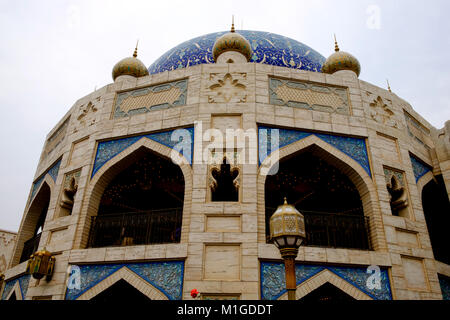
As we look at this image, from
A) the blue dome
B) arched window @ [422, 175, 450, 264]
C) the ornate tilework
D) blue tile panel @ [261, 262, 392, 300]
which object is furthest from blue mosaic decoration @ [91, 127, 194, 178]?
→ arched window @ [422, 175, 450, 264]

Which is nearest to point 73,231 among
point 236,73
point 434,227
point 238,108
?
point 238,108

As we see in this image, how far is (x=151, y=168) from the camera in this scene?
819 centimetres

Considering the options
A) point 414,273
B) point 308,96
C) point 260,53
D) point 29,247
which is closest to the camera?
point 414,273

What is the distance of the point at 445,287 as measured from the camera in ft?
23.2

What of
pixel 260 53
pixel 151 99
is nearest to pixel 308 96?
pixel 151 99

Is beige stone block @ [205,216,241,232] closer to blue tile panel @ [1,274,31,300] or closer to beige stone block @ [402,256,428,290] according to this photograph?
beige stone block @ [402,256,428,290]

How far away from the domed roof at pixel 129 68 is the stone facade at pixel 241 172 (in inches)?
12.4

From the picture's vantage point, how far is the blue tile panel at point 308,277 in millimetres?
5633

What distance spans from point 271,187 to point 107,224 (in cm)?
401

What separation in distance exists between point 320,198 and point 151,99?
510 cm

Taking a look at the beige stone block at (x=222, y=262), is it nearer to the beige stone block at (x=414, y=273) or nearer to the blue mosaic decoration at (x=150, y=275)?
the blue mosaic decoration at (x=150, y=275)

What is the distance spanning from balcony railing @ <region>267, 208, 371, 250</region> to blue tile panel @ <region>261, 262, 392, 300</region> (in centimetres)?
59

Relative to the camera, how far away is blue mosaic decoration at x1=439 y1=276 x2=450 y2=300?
22.9 feet

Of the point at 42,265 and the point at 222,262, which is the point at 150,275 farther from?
the point at 42,265
